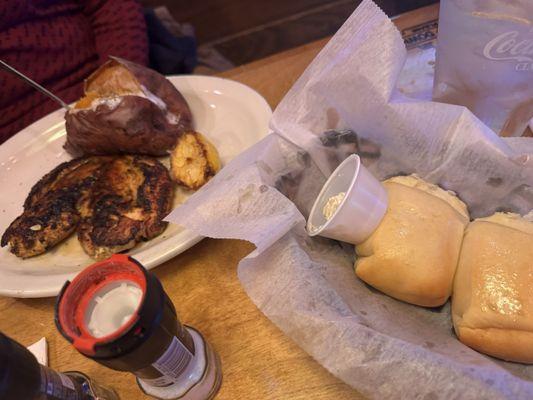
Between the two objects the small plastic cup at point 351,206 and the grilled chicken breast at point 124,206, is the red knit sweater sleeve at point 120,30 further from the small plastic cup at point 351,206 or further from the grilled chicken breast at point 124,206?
the small plastic cup at point 351,206

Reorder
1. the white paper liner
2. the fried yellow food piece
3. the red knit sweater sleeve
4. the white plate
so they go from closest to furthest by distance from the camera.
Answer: the white paper liner, the white plate, the fried yellow food piece, the red knit sweater sleeve

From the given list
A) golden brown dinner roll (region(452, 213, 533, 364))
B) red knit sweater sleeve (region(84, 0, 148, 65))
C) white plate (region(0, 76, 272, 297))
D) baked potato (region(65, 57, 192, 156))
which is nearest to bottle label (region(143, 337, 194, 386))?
white plate (region(0, 76, 272, 297))

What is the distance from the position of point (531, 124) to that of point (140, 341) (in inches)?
32.3

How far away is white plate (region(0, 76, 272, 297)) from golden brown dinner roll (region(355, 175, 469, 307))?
13.4 inches

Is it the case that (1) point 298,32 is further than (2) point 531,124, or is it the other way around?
(1) point 298,32

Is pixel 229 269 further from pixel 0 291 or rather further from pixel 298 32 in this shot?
pixel 298 32

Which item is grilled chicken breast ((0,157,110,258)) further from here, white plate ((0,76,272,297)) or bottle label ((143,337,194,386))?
bottle label ((143,337,194,386))

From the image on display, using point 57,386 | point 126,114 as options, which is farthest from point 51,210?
point 57,386

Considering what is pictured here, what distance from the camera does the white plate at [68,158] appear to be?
84 cm

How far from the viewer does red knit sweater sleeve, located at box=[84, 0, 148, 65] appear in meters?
1.33

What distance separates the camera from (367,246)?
682 mm

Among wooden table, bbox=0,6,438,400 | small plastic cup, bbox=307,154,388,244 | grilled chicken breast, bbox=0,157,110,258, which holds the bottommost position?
wooden table, bbox=0,6,438,400

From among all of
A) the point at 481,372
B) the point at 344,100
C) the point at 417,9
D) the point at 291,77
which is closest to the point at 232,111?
the point at 291,77

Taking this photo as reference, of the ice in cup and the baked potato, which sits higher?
the ice in cup
